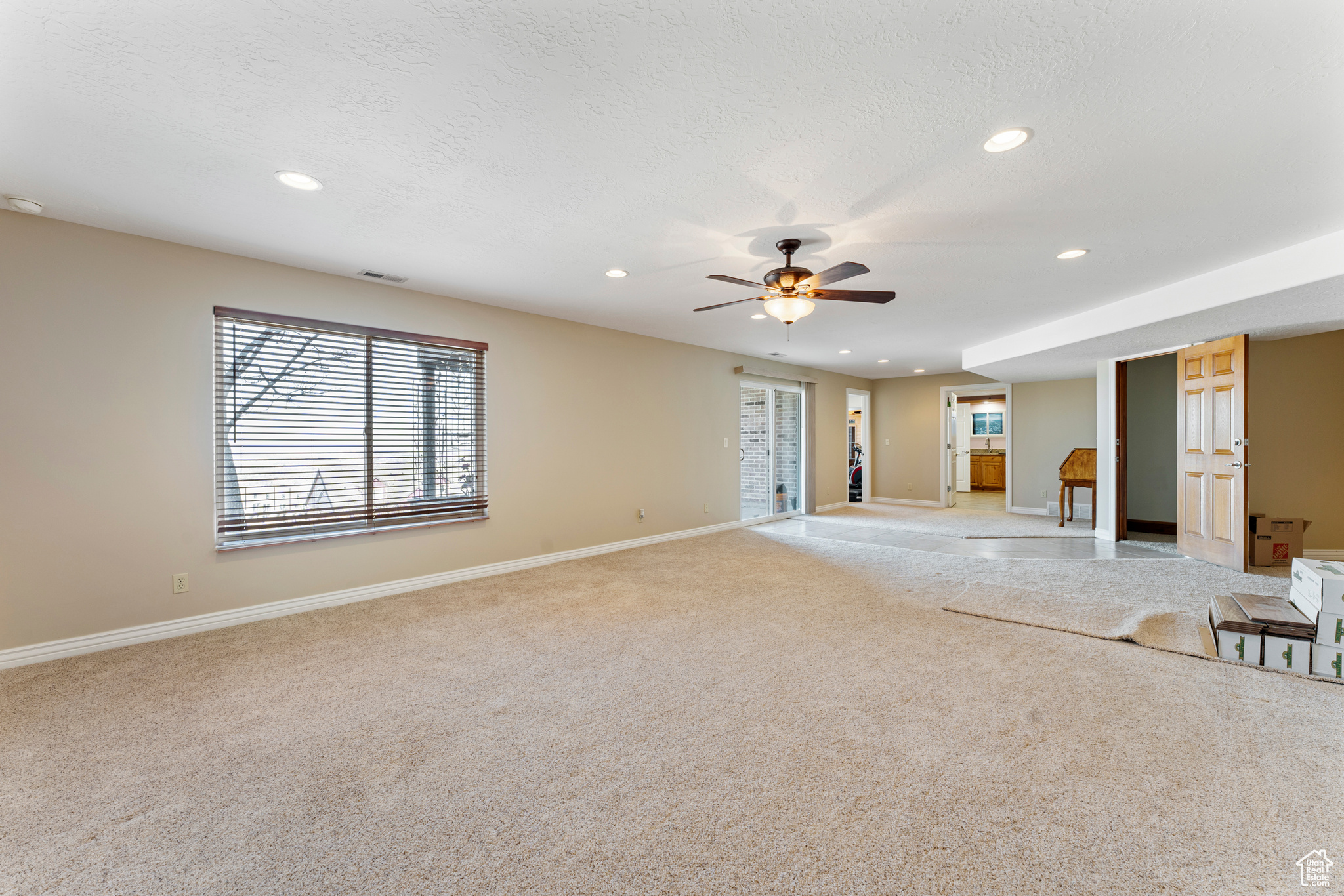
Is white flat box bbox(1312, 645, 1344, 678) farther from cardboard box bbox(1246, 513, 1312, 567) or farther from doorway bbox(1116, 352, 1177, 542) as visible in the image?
doorway bbox(1116, 352, 1177, 542)

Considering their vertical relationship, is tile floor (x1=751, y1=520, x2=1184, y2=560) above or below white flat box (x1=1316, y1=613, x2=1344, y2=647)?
below

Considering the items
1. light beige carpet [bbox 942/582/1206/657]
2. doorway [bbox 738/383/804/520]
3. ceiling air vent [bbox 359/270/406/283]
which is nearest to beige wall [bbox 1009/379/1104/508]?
doorway [bbox 738/383/804/520]

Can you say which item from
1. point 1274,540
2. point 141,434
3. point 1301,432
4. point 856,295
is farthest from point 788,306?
point 1301,432

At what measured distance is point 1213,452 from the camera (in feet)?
16.6

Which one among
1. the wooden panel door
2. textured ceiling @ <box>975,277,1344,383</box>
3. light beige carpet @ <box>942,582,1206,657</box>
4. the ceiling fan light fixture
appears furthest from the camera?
the wooden panel door

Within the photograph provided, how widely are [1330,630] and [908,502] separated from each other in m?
7.41

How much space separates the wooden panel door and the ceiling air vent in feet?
22.4

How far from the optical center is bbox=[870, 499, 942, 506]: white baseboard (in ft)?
31.8

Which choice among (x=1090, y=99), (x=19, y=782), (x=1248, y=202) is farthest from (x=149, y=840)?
(x=1248, y=202)

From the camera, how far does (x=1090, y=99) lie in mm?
1983

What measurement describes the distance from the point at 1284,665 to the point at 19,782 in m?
5.35

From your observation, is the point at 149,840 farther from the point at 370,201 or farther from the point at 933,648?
the point at 933,648

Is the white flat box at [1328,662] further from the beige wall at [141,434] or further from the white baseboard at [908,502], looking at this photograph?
the white baseboard at [908,502]

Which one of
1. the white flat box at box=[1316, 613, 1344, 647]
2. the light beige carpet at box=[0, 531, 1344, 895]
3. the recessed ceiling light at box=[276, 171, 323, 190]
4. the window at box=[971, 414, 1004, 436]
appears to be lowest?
the light beige carpet at box=[0, 531, 1344, 895]
